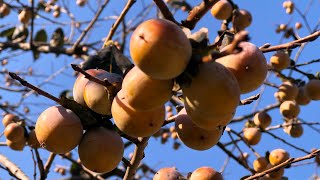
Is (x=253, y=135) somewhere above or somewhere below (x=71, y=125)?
below

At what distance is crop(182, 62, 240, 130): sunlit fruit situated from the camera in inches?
32.4

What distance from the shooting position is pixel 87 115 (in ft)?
3.93

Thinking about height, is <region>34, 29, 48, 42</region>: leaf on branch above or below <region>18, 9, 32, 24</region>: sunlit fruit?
below

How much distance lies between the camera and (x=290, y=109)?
9.66ft

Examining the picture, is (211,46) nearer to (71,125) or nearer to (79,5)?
(71,125)

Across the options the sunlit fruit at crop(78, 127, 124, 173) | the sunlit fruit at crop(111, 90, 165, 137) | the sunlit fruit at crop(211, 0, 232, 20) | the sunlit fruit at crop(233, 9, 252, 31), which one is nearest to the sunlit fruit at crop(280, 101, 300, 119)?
the sunlit fruit at crop(233, 9, 252, 31)

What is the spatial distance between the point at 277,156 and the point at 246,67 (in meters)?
1.59

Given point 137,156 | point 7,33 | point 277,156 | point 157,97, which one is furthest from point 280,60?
point 7,33

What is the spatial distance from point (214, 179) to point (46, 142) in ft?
1.73

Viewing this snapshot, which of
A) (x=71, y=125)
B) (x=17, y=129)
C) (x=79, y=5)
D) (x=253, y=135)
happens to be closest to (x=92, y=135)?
(x=71, y=125)

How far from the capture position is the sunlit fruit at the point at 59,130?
1.11m

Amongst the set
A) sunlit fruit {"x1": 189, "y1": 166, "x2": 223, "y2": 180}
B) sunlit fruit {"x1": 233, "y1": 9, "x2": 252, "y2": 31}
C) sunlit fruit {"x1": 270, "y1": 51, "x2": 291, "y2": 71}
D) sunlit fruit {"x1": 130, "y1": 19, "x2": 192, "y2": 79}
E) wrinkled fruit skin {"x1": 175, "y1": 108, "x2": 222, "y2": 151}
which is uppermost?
sunlit fruit {"x1": 130, "y1": 19, "x2": 192, "y2": 79}

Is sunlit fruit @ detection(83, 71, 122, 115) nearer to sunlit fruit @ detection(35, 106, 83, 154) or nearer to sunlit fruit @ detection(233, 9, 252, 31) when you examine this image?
sunlit fruit @ detection(35, 106, 83, 154)

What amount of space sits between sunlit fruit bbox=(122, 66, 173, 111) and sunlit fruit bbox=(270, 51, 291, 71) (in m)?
1.72
